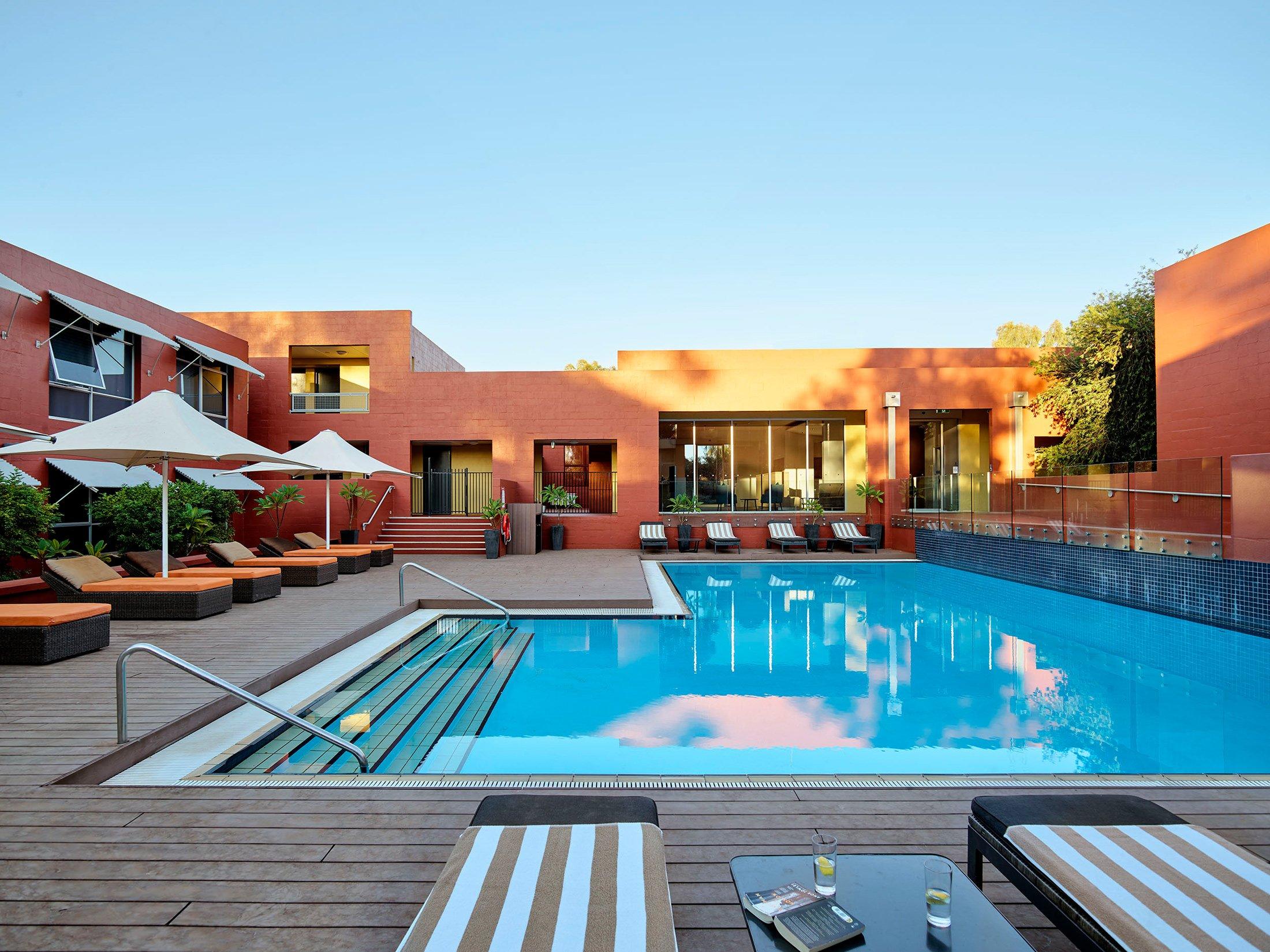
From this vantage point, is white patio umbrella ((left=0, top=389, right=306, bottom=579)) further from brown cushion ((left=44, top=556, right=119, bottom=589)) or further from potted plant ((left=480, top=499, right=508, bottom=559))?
potted plant ((left=480, top=499, right=508, bottom=559))

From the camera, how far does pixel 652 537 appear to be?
1502 centimetres

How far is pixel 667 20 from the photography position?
47.2 ft

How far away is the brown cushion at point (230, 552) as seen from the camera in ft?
28.3

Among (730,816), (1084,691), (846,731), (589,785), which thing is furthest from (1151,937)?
(1084,691)

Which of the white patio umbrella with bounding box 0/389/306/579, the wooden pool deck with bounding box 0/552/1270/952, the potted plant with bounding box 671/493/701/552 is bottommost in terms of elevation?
the wooden pool deck with bounding box 0/552/1270/952

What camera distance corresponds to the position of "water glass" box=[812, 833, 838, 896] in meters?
1.56

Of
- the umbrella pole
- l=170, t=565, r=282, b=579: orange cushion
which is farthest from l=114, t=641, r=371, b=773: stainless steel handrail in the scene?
l=170, t=565, r=282, b=579: orange cushion

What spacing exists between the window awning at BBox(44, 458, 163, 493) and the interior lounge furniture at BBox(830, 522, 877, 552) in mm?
13734

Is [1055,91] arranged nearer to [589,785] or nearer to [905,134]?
[905,134]

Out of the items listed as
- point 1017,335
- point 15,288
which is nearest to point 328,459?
point 15,288

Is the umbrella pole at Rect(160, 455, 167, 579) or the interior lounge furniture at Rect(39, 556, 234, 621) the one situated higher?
the umbrella pole at Rect(160, 455, 167, 579)

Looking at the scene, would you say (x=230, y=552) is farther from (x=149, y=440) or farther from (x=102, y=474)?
(x=102, y=474)

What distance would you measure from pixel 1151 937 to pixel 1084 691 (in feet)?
16.2

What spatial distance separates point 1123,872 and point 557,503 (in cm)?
1411
